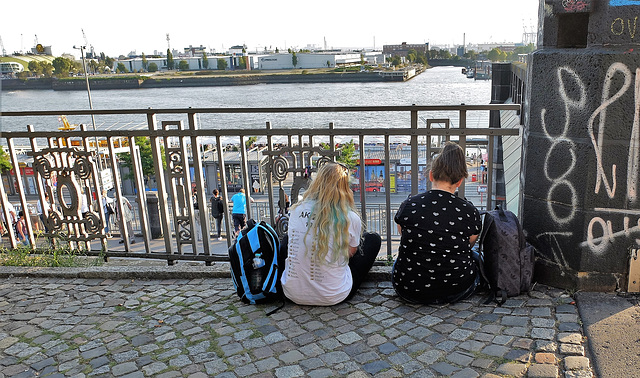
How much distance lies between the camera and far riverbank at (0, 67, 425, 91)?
6925 cm

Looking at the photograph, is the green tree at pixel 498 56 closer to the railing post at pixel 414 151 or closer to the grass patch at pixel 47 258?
the railing post at pixel 414 151

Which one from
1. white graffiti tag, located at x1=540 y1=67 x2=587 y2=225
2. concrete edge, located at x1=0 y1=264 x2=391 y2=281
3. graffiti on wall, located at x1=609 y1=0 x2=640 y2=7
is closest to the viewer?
graffiti on wall, located at x1=609 y1=0 x2=640 y2=7

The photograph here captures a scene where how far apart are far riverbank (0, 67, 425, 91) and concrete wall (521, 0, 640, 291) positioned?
65.9 m

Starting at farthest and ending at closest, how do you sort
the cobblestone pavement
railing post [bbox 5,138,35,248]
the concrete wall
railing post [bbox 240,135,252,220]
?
railing post [bbox 5,138,35,248]
railing post [bbox 240,135,252,220]
the concrete wall
the cobblestone pavement

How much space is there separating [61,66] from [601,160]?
96051mm

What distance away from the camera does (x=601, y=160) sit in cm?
314

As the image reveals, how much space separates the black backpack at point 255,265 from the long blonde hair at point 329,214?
0.44 m

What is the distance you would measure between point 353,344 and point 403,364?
0.37 m

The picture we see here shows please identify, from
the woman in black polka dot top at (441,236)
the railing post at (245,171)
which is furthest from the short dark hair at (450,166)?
the railing post at (245,171)

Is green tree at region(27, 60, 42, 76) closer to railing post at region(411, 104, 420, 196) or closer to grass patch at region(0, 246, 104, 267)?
grass patch at region(0, 246, 104, 267)

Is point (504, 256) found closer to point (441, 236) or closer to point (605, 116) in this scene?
point (441, 236)

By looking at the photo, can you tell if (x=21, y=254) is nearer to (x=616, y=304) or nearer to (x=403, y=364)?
(x=403, y=364)

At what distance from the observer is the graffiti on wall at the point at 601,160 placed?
9.82 ft

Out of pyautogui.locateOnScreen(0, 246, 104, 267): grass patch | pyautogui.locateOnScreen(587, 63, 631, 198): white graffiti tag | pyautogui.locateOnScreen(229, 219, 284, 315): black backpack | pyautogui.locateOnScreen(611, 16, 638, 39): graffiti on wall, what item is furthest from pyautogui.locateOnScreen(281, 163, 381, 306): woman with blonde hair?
pyautogui.locateOnScreen(0, 246, 104, 267): grass patch
